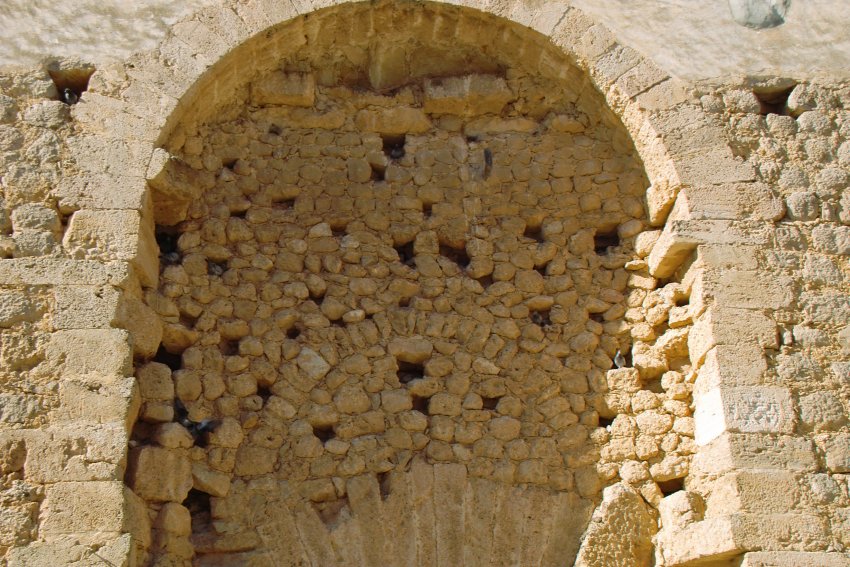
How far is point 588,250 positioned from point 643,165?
0.52m

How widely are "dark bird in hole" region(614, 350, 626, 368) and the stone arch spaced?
0.45 m

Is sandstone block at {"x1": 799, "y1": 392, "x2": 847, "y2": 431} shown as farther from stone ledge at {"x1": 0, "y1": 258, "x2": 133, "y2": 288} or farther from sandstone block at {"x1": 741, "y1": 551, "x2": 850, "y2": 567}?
stone ledge at {"x1": 0, "y1": 258, "x2": 133, "y2": 288}

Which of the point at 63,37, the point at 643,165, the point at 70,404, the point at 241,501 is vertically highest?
the point at 63,37

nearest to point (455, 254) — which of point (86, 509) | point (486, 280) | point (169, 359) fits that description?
point (486, 280)

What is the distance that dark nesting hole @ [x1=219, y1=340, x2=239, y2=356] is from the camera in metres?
5.25

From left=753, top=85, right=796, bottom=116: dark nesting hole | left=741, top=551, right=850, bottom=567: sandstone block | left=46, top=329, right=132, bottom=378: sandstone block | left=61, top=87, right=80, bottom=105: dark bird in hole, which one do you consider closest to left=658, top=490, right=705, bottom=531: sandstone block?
left=741, top=551, right=850, bottom=567: sandstone block

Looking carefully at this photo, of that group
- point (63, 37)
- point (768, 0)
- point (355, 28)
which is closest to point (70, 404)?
point (63, 37)

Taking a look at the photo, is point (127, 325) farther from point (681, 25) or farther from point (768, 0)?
point (768, 0)

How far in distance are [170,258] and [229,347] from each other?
0.52 m

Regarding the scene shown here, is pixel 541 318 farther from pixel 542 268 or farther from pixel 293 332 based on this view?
pixel 293 332

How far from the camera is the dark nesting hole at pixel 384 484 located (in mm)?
5047

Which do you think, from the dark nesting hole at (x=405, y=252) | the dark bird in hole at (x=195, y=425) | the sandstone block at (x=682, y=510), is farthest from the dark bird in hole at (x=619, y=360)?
the dark bird in hole at (x=195, y=425)

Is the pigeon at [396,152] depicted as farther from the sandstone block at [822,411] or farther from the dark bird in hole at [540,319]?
the sandstone block at [822,411]

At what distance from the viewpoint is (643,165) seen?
224 inches
